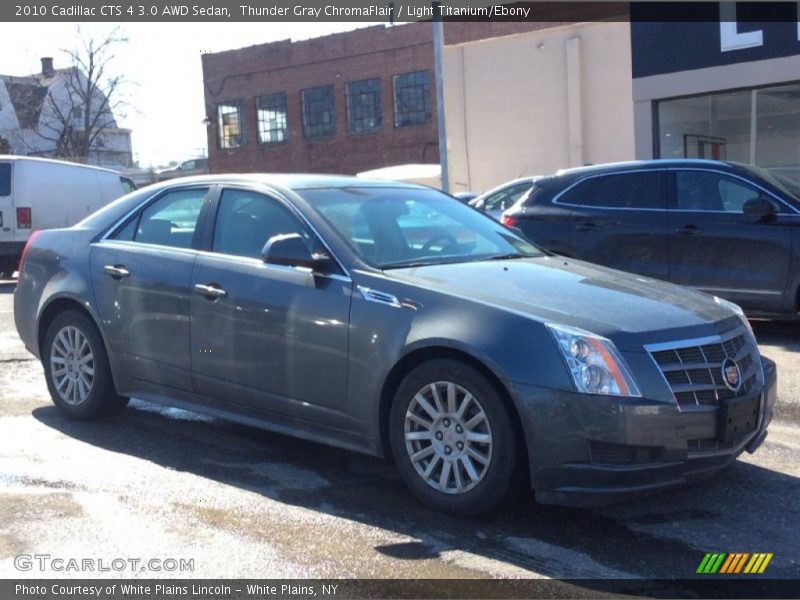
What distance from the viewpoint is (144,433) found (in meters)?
6.29

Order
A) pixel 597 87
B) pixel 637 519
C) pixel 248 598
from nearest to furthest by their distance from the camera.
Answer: pixel 248 598
pixel 637 519
pixel 597 87

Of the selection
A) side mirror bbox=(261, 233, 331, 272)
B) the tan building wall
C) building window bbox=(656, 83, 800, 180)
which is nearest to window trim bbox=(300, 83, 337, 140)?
the tan building wall

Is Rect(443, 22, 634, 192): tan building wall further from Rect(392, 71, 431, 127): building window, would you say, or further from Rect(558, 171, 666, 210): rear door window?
Rect(558, 171, 666, 210): rear door window

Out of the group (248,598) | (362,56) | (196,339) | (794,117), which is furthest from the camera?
(362,56)

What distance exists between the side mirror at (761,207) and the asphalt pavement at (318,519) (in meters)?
3.17

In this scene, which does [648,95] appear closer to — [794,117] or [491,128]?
[794,117]

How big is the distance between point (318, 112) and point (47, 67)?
27.6m

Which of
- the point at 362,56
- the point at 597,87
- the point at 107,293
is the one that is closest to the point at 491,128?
the point at 597,87

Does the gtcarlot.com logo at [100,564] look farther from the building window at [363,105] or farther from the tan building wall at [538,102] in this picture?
the building window at [363,105]

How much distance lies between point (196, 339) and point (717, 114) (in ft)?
50.0

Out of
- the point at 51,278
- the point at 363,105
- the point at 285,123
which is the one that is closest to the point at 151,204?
the point at 51,278

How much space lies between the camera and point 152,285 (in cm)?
589

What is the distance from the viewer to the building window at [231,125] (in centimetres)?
4709

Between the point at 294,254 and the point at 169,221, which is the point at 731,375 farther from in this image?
the point at 169,221
